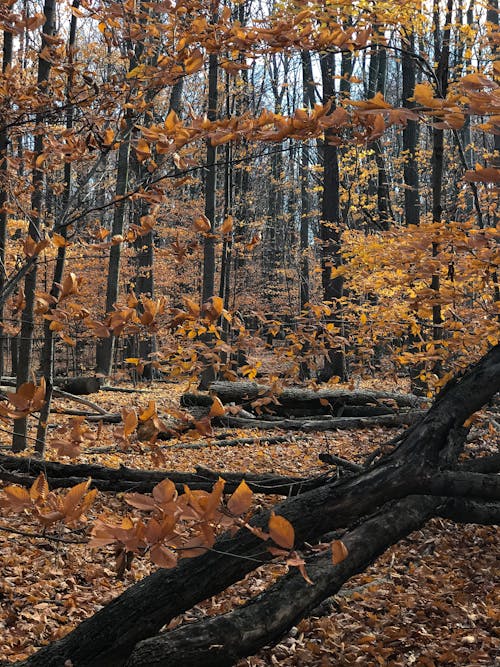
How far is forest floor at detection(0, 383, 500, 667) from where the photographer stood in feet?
11.5

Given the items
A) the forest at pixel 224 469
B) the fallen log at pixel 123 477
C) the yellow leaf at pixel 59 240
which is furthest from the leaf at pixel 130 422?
the fallen log at pixel 123 477

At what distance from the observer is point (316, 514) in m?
2.89

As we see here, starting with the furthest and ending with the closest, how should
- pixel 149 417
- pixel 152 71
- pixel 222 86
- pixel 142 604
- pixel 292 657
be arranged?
pixel 222 86, pixel 292 657, pixel 152 71, pixel 142 604, pixel 149 417

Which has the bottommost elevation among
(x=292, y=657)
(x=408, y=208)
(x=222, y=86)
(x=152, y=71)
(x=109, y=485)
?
(x=292, y=657)

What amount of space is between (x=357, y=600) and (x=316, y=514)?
176cm

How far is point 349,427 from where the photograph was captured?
9008 millimetres

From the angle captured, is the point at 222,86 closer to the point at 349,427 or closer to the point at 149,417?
the point at 349,427

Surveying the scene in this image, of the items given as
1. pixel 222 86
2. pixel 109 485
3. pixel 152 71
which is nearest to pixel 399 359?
pixel 109 485

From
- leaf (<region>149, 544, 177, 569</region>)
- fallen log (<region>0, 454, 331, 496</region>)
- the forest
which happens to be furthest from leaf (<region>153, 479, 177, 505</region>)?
fallen log (<region>0, 454, 331, 496</region>)

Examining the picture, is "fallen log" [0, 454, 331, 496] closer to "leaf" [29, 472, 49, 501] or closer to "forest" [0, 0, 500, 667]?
"forest" [0, 0, 500, 667]

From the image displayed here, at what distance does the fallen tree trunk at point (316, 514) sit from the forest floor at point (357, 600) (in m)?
0.58

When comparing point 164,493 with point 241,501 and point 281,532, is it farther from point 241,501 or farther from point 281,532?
point 281,532

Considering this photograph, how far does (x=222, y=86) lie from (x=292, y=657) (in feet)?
49.1

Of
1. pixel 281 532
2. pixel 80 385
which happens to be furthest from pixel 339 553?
→ pixel 80 385
